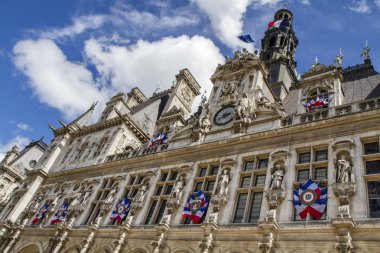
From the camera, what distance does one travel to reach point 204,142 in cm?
2106

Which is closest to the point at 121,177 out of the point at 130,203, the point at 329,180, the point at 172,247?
the point at 130,203

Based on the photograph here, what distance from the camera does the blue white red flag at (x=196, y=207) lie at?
16953 millimetres

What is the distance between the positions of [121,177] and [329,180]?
15092mm

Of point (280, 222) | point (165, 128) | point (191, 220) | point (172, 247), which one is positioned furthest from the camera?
point (165, 128)

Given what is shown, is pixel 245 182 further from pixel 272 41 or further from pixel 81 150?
pixel 272 41

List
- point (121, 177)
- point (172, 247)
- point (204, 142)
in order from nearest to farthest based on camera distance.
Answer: point (172, 247), point (204, 142), point (121, 177)

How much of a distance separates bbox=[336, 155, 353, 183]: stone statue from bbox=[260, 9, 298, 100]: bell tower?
1370cm

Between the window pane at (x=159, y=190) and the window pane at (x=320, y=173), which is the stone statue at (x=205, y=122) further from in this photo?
the window pane at (x=320, y=173)

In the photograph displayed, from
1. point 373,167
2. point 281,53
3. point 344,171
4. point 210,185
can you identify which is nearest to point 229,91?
point 210,185

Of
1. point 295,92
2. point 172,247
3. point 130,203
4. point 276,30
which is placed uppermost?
point 276,30

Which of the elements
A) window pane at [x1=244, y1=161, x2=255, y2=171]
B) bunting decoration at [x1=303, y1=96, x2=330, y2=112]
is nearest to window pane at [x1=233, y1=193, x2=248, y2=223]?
window pane at [x1=244, y1=161, x2=255, y2=171]

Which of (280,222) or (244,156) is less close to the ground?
(244,156)

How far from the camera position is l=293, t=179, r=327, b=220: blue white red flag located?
13328 mm

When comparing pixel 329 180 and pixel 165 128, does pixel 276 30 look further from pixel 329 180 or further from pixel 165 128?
pixel 329 180
